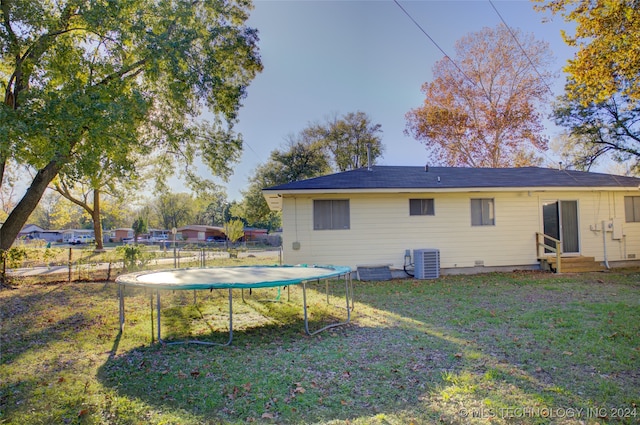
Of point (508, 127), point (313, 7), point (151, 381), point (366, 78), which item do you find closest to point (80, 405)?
point (151, 381)

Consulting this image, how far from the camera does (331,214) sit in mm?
10289

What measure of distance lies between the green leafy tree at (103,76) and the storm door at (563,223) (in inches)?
437

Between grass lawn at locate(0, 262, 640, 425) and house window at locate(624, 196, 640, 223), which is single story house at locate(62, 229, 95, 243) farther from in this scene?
house window at locate(624, 196, 640, 223)

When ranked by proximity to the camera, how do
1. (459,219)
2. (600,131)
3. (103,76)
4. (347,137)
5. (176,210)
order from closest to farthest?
(103,76)
(459,219)
(600,131)
(347,137)
(176,210)

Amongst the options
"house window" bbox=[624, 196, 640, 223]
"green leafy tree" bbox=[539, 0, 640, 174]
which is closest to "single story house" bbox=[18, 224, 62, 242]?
"green leafy tree" bbox=[539, 0, 640, 174]

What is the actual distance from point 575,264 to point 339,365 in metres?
10.1

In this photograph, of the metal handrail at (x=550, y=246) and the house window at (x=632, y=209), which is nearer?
the metal handrail at (x=550, y=246)

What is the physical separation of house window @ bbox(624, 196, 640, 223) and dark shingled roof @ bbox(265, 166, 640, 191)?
0.53 m

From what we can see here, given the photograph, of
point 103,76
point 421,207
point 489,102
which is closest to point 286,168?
point 489,102

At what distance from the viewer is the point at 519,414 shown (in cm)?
268

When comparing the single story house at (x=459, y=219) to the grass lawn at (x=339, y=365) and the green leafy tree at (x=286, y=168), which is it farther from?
the green leafy tree at (x=286, y=168)

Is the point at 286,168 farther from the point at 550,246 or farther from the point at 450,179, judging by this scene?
the point at 550,246

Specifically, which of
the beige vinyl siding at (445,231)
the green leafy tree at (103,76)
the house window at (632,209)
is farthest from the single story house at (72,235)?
the house window at (632,209)

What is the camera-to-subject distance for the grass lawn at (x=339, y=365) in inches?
110
